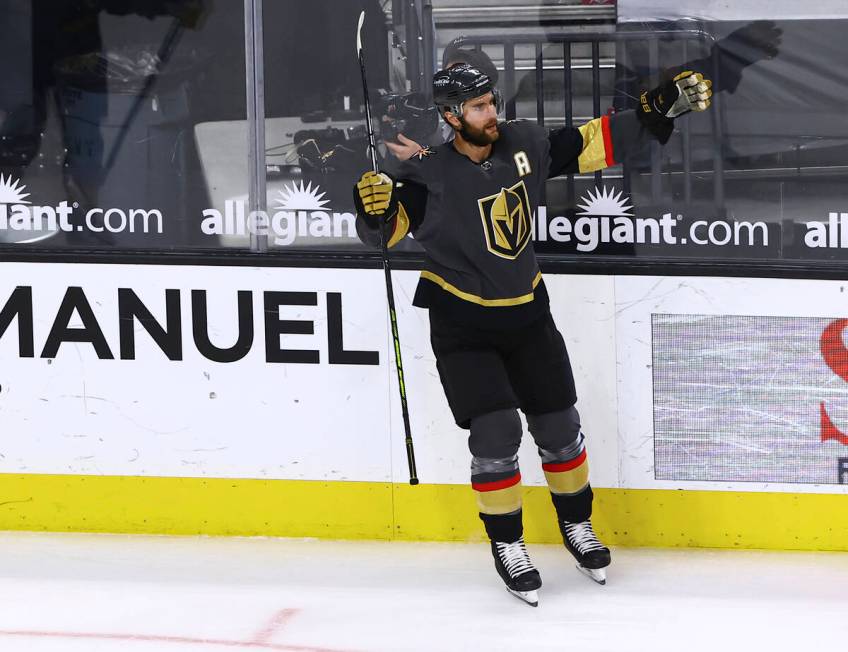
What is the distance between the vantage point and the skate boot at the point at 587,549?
10.9 ft

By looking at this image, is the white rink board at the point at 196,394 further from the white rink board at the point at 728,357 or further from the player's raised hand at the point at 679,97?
the player's raised hand at the point at 679,97

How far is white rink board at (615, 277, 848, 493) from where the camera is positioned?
3477mm

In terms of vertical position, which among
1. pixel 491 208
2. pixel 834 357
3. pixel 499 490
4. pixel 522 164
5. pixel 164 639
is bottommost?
pixel 164 639

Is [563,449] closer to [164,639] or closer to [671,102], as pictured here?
[671,102]

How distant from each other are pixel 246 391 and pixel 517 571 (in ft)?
3.53

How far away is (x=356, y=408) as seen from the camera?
3.72 metres

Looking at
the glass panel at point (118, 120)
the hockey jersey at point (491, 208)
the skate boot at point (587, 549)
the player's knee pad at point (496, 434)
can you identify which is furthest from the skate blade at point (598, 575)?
the glass panel at point (118, 120)

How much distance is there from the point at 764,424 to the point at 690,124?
35.6 inches

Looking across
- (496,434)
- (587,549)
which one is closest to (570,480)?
(587,549)

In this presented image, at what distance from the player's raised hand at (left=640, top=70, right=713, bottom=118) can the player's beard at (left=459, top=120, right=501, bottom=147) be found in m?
0.40

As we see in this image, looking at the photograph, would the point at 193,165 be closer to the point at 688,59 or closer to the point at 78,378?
the point at 78,378

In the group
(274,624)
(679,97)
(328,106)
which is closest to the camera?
(679,97)

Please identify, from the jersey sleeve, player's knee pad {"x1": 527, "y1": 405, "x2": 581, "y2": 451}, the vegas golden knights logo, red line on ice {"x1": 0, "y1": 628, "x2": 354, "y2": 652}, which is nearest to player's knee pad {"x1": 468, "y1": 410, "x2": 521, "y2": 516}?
player's knee pad {"x1": 527, "y1": 405, "x2": 581, "y2": 451}

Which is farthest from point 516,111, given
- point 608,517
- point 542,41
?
point 608,517
